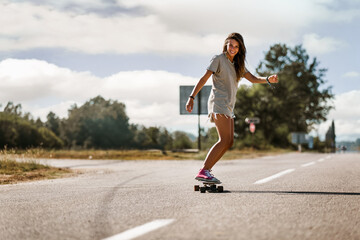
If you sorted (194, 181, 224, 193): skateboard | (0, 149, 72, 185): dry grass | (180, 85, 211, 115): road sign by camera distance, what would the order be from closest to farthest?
1. (194, 181, 224, 193): skateboard
2. (0, 149, 72, 185): dry grass
3. (180, 85, 211, 115): road sign

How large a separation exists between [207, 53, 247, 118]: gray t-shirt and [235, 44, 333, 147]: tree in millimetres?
55438

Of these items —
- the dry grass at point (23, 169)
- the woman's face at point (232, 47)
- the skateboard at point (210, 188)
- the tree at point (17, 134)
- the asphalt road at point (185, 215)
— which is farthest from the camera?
the tree at point (17, 134)

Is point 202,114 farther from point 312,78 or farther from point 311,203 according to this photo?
point 312,78

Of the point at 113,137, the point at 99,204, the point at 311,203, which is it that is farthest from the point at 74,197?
the point at 113,137

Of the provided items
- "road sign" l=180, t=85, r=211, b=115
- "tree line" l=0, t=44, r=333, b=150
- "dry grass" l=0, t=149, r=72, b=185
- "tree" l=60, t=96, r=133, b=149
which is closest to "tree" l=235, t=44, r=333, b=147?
"tree line" l=0, t=44, r=333, b=150

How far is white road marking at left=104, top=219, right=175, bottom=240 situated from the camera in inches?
112

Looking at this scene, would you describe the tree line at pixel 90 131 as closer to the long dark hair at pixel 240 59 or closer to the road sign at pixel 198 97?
the road sign at pixel 198 97

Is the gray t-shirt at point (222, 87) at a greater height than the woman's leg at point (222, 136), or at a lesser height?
greater

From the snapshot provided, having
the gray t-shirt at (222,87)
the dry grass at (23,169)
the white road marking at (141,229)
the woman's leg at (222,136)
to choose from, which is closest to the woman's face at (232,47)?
the gray t-shirt at (222,87)

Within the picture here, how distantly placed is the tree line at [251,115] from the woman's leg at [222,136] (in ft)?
162

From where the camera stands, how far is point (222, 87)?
554 cm

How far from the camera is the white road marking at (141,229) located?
112 inches

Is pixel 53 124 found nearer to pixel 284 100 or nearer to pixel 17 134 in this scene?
pixel 17 134

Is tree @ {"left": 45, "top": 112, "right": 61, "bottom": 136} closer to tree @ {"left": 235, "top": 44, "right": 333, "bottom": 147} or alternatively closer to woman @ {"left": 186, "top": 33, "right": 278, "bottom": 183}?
tree @ {"left": 235, "top": 44, "right": 333, "bottom": 147}
